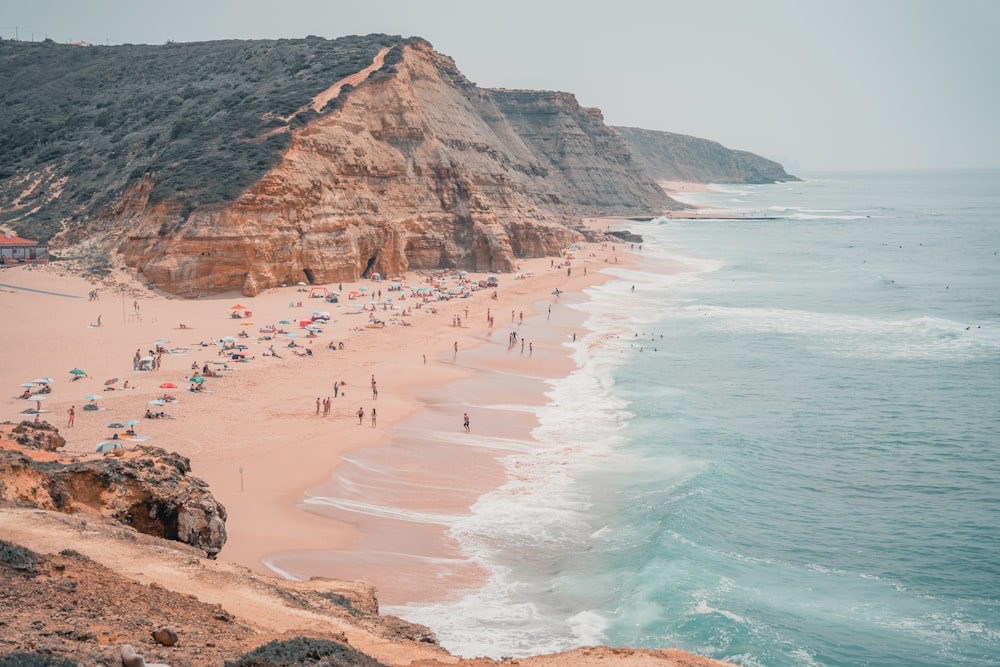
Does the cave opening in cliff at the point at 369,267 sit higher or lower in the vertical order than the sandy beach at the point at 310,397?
higher

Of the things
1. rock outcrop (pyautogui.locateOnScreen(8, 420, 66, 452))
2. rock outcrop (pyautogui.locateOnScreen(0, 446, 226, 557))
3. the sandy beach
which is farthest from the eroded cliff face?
rock outcrop (pyautogui.locateOnScreen(0, 446, 226, 557))

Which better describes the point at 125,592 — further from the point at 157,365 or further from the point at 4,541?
the point at 157,365

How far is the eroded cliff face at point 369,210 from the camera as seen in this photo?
43.4 metres

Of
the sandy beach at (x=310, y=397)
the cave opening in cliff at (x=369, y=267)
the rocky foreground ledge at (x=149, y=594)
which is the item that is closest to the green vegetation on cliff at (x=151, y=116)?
the sandy beach at (x=310, y=397)

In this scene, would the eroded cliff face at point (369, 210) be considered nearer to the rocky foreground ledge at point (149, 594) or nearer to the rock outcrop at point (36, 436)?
the rock outcrop at point (36, 436)

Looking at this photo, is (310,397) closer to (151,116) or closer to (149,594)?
(149,594)

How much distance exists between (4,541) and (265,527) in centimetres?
819

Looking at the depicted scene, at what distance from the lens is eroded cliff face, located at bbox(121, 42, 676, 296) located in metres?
43.4

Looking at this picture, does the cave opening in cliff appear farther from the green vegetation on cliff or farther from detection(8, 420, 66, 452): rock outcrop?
detection(8, 420, 66, 452): rock outcrop

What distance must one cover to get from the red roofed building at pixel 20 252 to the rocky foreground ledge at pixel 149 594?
37.3 m

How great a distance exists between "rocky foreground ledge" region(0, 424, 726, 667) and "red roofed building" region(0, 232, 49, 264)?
3728 cm

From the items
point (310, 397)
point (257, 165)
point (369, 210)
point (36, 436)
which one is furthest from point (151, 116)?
point (36, 436)

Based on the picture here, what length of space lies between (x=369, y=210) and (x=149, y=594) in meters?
43.7

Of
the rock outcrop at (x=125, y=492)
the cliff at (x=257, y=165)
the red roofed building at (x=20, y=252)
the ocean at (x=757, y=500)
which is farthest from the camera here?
the red roofed building at (x=20, y=252)
